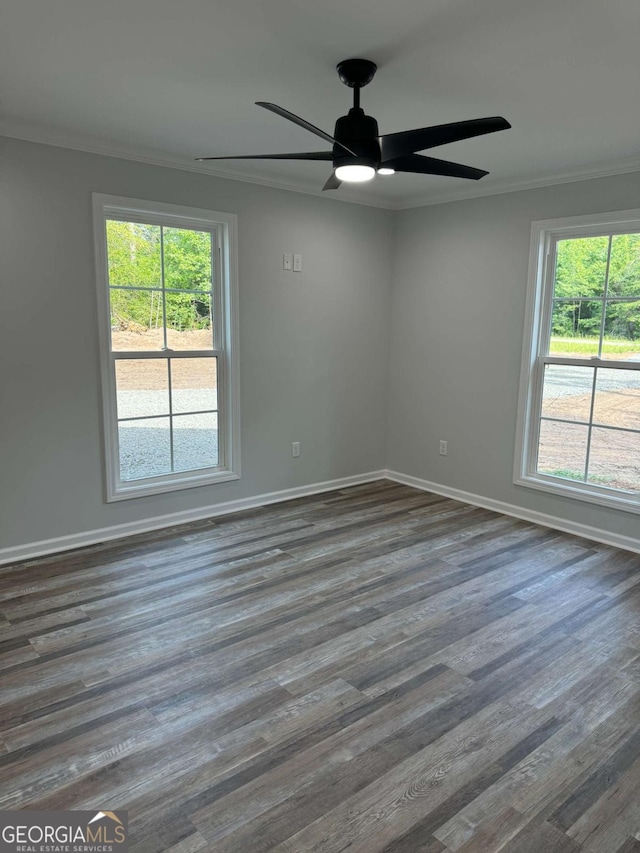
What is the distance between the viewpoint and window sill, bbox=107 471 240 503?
3947 millimetres

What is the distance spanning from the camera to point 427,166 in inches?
103

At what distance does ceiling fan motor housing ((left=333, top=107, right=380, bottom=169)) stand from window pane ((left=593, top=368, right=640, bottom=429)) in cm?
248

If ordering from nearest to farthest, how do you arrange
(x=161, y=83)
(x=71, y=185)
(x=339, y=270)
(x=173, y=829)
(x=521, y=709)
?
(x=173, y=829), (x=521, y=709), (x=161, y=83), (x=71, y=185), (x=339, y=270)

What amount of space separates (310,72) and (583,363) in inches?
106

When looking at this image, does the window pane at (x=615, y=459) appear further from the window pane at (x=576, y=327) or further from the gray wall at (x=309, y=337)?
the window pane at (x=576, y=327)

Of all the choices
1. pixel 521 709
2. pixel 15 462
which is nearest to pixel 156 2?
pixel 15 462

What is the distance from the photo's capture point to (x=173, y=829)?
5.62 ft

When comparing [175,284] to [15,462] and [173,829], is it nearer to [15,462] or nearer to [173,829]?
[15,462]

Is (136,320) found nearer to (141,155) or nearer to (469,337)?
(141,155)

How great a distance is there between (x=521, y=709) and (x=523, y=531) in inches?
82.2

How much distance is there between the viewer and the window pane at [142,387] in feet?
12.8

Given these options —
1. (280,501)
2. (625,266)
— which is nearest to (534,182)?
(625,266)

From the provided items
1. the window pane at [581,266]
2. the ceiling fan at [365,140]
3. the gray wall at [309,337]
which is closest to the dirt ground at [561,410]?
the gray wall at [309,337]

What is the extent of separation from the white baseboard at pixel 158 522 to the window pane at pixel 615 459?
79.8 inches
